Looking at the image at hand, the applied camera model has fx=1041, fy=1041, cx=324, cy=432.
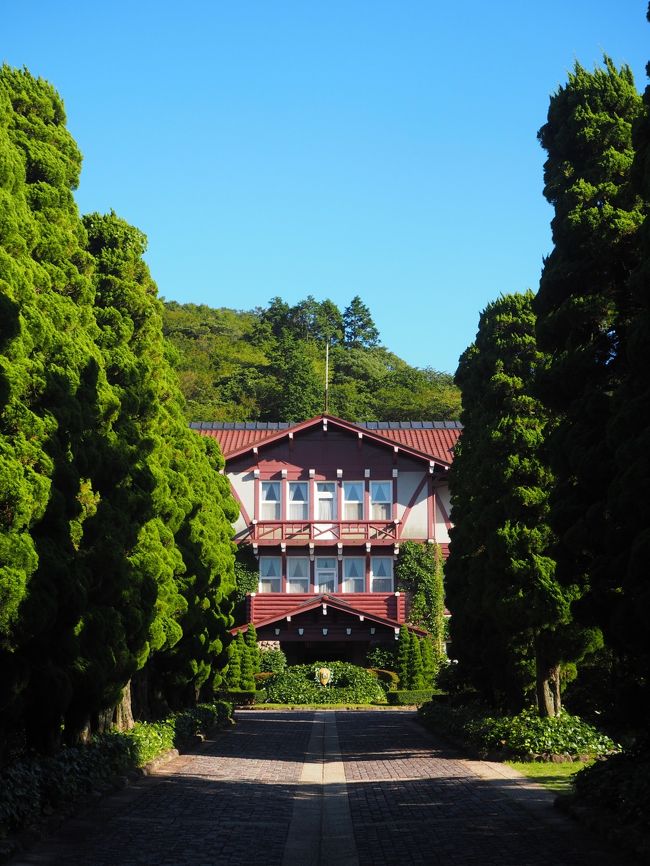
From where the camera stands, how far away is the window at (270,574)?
4600cm

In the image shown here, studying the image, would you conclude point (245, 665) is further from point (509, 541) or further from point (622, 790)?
point (622, 790)

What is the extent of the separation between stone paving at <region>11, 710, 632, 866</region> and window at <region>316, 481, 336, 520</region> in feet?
90.2

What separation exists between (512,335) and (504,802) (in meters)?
12.0

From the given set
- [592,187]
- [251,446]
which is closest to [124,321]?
[592,187]

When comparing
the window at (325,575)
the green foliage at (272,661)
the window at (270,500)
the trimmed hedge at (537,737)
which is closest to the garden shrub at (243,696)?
the green foliage at (272,661)

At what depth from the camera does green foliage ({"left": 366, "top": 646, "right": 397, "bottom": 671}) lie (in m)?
43.2

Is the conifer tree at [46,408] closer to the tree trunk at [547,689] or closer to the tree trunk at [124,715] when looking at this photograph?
the tree trunk at [124,715]

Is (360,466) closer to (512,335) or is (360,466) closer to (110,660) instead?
(512,335)

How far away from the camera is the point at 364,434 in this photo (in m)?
46.8

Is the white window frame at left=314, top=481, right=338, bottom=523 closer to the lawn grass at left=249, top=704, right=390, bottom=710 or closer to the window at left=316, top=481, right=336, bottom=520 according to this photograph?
the window at left=316, top=481, right=336, bottom=520

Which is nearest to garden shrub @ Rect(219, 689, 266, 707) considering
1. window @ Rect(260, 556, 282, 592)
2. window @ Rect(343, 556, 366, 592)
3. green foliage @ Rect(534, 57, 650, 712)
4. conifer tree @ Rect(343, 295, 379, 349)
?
window @ Rect(260, 556, 282, 592)

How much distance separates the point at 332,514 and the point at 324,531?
1.19m

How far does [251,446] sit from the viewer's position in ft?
153

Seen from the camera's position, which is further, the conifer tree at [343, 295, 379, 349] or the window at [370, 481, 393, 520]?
the conifer tree at [343, 295, 379, 349]
